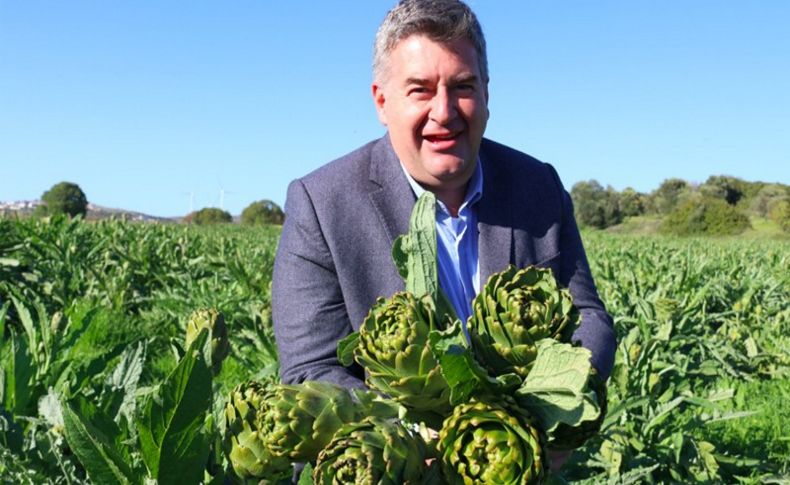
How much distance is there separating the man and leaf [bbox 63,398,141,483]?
57 centimetres

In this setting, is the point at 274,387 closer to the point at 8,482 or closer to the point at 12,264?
the point at 8,482

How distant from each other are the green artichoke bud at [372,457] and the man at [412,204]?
27.8 inches

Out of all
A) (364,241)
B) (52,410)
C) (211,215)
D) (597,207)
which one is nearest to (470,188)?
(364,241)

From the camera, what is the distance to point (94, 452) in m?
0.81

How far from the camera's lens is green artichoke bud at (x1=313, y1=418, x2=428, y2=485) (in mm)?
602

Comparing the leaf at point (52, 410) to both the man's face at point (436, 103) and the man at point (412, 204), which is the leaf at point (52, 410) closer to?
the man at point (412, 204)

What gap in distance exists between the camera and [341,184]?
1853 mm

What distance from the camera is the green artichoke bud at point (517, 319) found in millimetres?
684

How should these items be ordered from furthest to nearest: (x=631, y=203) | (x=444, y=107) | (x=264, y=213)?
(x=631, y=203) < (x=264, y=213) < (x=444, y=107)

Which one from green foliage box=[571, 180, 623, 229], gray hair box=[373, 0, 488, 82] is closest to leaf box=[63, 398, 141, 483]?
gray hair box=[373, 0, 488, 82]

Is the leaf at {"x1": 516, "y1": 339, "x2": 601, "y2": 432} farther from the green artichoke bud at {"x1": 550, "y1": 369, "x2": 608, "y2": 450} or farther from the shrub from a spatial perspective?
the shrub

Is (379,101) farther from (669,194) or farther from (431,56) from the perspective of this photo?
(669,194)

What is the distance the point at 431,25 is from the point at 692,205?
3887 centimetres

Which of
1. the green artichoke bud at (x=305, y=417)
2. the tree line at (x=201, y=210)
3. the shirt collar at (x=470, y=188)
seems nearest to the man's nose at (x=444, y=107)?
the shirt collar at (x=470, y=188)
